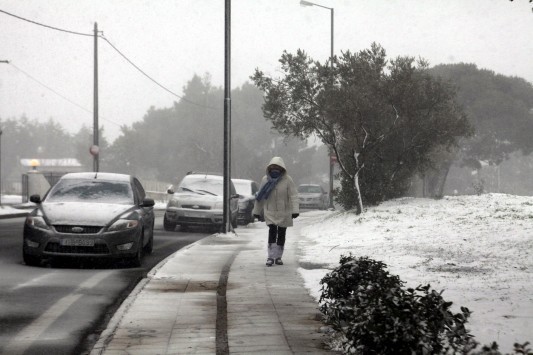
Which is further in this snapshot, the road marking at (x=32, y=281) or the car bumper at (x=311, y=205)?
the car bumper at (x=311, y=205)

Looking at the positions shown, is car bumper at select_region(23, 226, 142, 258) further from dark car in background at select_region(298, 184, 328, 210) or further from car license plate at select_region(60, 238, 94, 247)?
dark car in background at select_region(298, 184, 328, 210)

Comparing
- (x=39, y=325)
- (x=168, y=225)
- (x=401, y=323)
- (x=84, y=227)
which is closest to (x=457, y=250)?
(x=84, y=227)

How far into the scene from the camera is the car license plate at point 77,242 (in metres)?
12.3

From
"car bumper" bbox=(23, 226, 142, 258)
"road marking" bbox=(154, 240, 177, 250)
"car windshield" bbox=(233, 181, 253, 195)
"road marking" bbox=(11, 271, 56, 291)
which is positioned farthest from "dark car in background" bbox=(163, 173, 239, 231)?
"road marking" bbox=(11, 271, 56, 291)

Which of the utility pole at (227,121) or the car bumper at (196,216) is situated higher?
the utility pole at (227,121)

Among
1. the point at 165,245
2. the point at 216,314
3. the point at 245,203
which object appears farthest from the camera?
the point at 245,203

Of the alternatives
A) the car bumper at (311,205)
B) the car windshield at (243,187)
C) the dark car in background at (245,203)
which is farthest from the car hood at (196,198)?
the car bumper at (311,205)

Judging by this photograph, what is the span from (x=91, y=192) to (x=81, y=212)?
137 cm

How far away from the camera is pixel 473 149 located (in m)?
61.4

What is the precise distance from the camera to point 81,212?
12727 mm

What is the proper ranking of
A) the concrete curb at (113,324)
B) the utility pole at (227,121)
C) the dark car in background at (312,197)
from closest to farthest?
the concrete curb at (113,324), the utility pole at (227,121), the dark car in background at (312,197)

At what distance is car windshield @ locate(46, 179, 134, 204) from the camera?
1376cm

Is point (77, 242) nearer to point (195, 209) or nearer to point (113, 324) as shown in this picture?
point (113, 324)

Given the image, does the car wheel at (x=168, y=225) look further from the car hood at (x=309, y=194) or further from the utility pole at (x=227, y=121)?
the car hood at (x=309, y=194)
